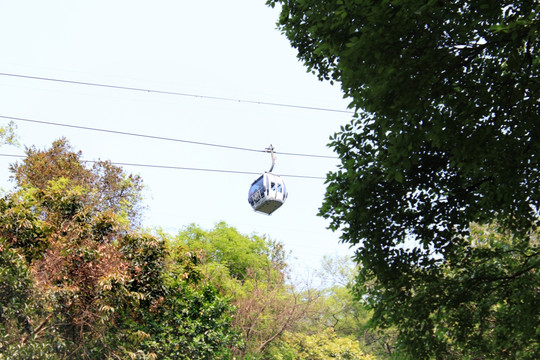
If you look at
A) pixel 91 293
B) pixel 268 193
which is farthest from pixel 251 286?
pixel 91 293

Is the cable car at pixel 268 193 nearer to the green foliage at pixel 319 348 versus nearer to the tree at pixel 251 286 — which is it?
the tree at pixel 251 286

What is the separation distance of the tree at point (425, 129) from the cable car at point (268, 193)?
10090mm

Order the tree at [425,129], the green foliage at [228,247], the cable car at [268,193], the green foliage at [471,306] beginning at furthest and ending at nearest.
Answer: the green foliage at [228,247] < the cable car at [268,193] < the green foliage at [471,306] < the tree at [425,129]

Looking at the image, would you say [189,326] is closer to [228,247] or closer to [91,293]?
[91,293]

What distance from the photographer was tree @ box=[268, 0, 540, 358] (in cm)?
535

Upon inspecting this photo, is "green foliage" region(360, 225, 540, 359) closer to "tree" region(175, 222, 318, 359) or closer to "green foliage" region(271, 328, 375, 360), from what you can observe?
"tree" region(175, 222, 318, 359)

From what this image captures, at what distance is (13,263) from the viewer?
29.4ft

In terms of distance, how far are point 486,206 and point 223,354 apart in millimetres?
9136

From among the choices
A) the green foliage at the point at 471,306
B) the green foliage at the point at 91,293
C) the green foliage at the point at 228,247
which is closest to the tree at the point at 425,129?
the green foliage at the point at 471,306

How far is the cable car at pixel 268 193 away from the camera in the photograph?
57.7 feet

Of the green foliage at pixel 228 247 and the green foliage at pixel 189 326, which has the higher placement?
the green foliage at pixel 228 247

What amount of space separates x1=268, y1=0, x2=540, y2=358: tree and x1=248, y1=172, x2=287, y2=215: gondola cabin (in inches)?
397

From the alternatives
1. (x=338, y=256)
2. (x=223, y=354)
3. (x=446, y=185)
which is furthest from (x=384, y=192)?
(x=338, y=256)

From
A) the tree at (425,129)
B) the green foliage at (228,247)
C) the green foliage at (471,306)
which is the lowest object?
the green foliage at (471,306)
